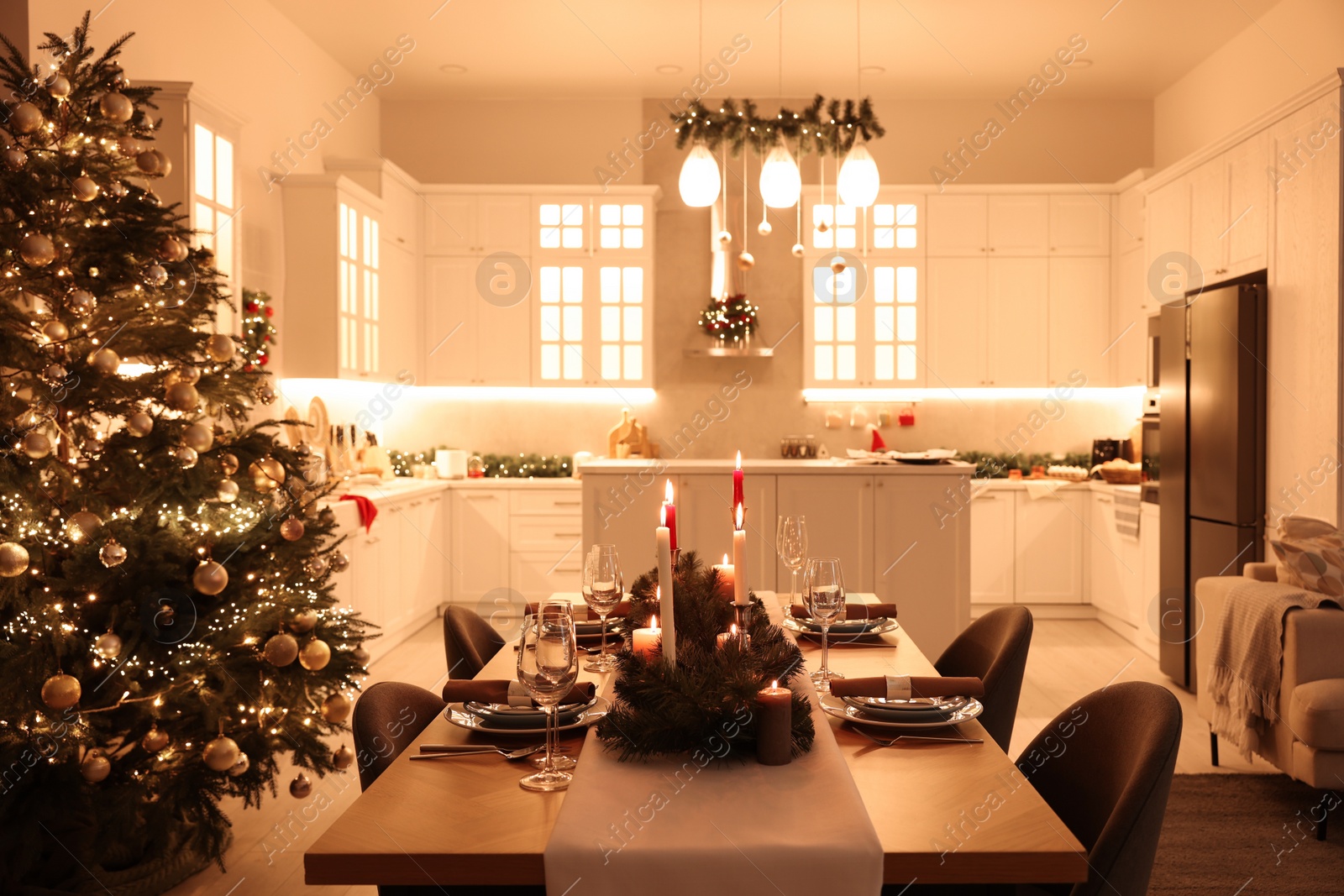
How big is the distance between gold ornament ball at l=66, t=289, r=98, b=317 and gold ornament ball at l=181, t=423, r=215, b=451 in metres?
0.34

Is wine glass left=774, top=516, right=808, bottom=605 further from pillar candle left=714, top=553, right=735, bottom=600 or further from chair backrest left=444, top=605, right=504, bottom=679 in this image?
chair backrest left=444, top=605, right=504, bottom=679

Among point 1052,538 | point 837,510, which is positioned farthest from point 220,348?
point 1052,538

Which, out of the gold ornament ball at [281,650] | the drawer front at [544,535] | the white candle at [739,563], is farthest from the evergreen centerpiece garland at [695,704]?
the drawer front at [544,535]

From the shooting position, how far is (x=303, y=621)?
8.32 feet

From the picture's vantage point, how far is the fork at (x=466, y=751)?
61.3 inches

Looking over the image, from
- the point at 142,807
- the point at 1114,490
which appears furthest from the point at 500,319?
the point at 142,807

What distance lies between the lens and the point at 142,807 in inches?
93.3

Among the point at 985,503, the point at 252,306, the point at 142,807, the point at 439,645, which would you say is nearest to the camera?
the point at 142,807

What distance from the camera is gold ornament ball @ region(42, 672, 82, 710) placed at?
7.12ft

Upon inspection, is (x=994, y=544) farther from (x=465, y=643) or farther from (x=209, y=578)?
(x=209, y=578)

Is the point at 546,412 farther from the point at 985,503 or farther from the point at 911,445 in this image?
the point at 985,503

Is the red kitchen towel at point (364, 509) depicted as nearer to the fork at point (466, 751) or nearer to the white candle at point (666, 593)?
the fork at point (466, 751)

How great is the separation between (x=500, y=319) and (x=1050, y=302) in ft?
11.6

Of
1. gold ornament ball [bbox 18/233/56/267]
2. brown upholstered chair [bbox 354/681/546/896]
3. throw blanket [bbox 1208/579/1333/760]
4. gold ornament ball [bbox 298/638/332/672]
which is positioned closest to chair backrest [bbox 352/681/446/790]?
brown upholstered chair [bbox 354/681/546/896]
